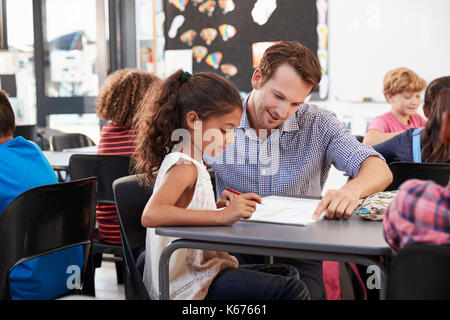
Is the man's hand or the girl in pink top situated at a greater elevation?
the girl in pink top

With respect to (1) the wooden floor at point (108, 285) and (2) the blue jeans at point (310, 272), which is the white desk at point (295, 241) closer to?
(2) the blue jeans at point (310, 272)

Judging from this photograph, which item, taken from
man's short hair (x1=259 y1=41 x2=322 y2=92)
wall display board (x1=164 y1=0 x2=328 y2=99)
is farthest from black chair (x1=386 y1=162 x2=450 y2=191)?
wall display board (x1=164 y1=0 x2=328 y2=99)

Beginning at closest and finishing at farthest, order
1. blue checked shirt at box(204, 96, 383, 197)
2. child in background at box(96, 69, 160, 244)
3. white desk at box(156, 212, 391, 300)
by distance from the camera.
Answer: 1. white desk at box(156, 212, 391, 300)
2. blue checked shirt at box(204, 96, 383, 197)
3. child in background at box(96, 69, 160, 244)

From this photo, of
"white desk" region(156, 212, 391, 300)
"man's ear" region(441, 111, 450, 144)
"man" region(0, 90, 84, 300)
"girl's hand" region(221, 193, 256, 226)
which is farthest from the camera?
"man" region(0, 90, 84, 300)

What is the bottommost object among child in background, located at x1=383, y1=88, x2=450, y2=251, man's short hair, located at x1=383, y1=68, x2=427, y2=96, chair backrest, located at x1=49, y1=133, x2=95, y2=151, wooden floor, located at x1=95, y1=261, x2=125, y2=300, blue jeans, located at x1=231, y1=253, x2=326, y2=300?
wooden floor, located at x1=95, y1=261, x2=125, y2=300

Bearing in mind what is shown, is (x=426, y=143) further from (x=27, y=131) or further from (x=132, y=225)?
(x=27, y=131)

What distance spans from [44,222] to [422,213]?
112 cm

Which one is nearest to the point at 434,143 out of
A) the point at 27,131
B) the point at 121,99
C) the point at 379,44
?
the point at 121,99

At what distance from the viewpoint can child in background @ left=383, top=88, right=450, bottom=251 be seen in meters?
0.93

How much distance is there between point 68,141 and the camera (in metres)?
4.18

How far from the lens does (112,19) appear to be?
5.83 m

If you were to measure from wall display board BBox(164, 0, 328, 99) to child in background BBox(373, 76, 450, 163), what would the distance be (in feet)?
7.88

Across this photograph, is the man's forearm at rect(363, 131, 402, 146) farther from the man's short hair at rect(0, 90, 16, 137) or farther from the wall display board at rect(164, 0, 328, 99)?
the man's short hair at rect(0, 90, 16, 137)
